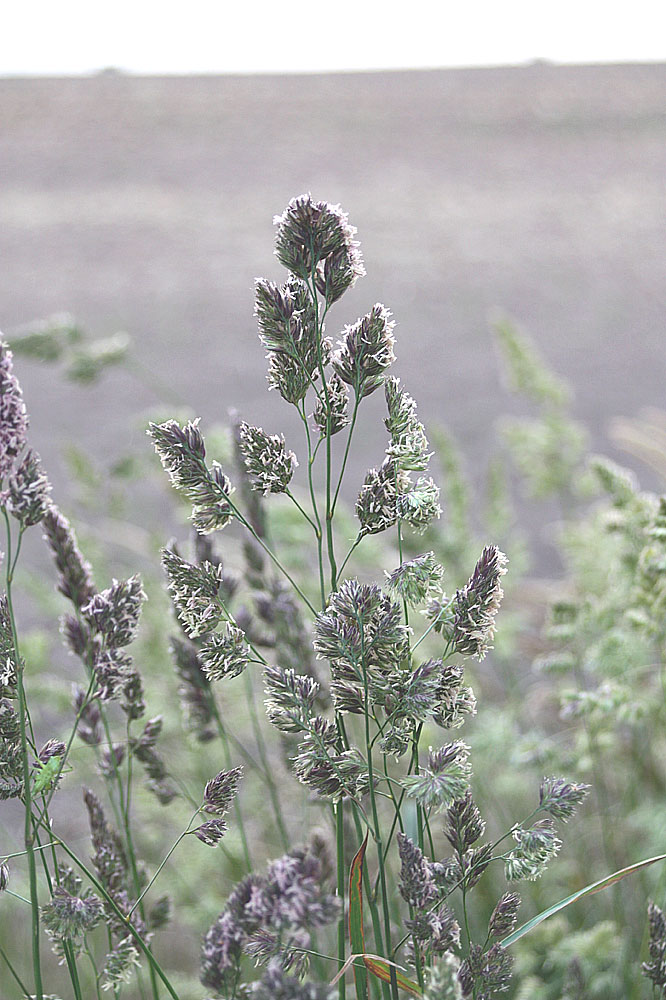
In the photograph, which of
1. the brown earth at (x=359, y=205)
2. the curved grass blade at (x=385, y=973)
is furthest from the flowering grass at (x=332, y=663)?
the brown earth at (x=359, y=205)

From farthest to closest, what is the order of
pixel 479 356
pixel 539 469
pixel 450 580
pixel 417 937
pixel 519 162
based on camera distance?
pixel 519 162 → pixel 479 356 → pixel 539 469 → pixel 450 580 → pixel 417 937

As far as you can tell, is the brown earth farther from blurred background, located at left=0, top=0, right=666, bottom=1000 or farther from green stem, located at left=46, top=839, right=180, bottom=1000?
green stem, located at left=46, top=839, right=180, bottom=1000

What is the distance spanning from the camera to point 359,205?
12.6 feet

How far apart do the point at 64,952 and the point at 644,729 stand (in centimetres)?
87

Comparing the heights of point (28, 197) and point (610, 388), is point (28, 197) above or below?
above

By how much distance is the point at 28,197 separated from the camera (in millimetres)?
3885

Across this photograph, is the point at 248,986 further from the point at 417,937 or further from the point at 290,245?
the point at 290,245

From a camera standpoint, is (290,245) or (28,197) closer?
(290,245)

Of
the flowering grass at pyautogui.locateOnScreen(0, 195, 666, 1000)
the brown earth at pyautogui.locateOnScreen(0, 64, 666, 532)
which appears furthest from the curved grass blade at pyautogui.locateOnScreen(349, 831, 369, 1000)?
the brown earth at pyautogui.locateOnScreen(0, 64, 666, 532)

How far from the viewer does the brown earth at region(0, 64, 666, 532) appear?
322 centimetres

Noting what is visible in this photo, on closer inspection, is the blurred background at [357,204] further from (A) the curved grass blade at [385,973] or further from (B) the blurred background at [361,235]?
(A) the curved grass blade at [385,973]

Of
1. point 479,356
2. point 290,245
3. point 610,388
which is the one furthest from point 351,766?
point 479,356

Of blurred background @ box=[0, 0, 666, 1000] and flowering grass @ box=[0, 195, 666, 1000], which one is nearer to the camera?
flowering grass @ box=[0, 195, 666, 1000]

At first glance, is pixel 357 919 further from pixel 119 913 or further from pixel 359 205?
pixel 359 205
